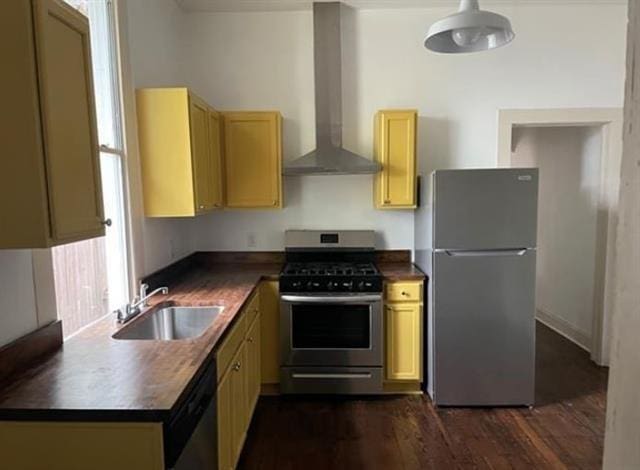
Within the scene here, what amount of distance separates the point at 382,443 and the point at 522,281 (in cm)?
145

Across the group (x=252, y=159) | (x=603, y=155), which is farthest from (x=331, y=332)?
(x=603, y=155)

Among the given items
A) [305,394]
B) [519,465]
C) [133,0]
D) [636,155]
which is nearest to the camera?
[636,155]

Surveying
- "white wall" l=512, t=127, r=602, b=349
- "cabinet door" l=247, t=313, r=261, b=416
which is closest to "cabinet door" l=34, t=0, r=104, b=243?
"cabinet door" l=247, t=313, r=261, b=416

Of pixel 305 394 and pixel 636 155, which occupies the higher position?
pixel 636 155

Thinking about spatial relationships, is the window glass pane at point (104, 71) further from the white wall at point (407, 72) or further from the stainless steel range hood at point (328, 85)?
the stainless steel range hood at point (328, 85)

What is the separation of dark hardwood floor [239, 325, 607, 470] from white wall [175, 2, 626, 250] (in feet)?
5.30

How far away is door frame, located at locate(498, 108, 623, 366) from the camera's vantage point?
3592 mm

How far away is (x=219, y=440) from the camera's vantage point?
75.1 inches

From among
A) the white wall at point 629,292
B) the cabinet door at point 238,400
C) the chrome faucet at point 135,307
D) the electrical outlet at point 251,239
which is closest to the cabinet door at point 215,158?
the electrical outlet at point 251,239

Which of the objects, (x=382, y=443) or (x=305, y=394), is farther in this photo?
(x=305, y=394)

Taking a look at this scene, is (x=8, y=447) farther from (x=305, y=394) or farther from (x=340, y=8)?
(x=340, y=8)

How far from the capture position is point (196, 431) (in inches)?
61.6

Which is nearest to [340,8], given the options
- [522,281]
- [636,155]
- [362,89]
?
[362,89]

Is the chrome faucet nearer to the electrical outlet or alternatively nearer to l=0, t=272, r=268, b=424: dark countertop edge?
l=0, t=272, r=268, b=424: dark countertop edge
